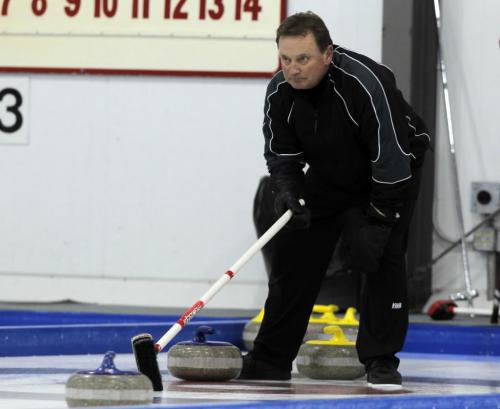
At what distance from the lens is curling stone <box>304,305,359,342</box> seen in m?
4.74

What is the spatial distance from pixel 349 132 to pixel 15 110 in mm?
3215

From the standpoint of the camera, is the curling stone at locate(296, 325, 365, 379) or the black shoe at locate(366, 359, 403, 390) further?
the curling stone at locate(296, 325, 365, 379)

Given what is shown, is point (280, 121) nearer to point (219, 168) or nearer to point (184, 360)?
point (184, 360)

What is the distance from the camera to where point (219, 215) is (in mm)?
6285

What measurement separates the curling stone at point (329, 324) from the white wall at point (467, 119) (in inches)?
49.4

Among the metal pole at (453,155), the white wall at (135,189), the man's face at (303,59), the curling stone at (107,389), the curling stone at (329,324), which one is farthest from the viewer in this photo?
the white wall at (135,189)

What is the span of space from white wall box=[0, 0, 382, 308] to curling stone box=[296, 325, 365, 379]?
7.79ft

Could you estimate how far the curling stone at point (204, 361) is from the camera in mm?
3629

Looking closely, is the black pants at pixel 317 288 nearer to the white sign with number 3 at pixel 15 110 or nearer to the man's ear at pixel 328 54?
the man's ear at pixel 328 54

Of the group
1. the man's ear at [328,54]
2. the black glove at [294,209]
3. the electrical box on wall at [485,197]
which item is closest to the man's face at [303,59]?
the man's ear at [328,54]

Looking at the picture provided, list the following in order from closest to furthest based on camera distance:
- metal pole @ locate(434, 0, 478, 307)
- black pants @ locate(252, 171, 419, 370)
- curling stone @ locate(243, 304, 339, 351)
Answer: black pants @ locate(252, 171, 419, 370) → curling stone @ locate(243, 304, 339, 351) → metal pole @ locate(434, 0, 478, 307)

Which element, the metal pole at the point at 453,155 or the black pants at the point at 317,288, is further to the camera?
the metal pole at the point at 453,155

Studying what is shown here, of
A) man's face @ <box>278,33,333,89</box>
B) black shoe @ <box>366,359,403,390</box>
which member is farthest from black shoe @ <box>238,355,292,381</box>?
man's face @ <box>278,33,333,89</box>

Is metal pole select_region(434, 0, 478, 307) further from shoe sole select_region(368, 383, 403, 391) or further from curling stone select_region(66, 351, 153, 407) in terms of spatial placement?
curling stone select_region(66, 351, 153, 407)
